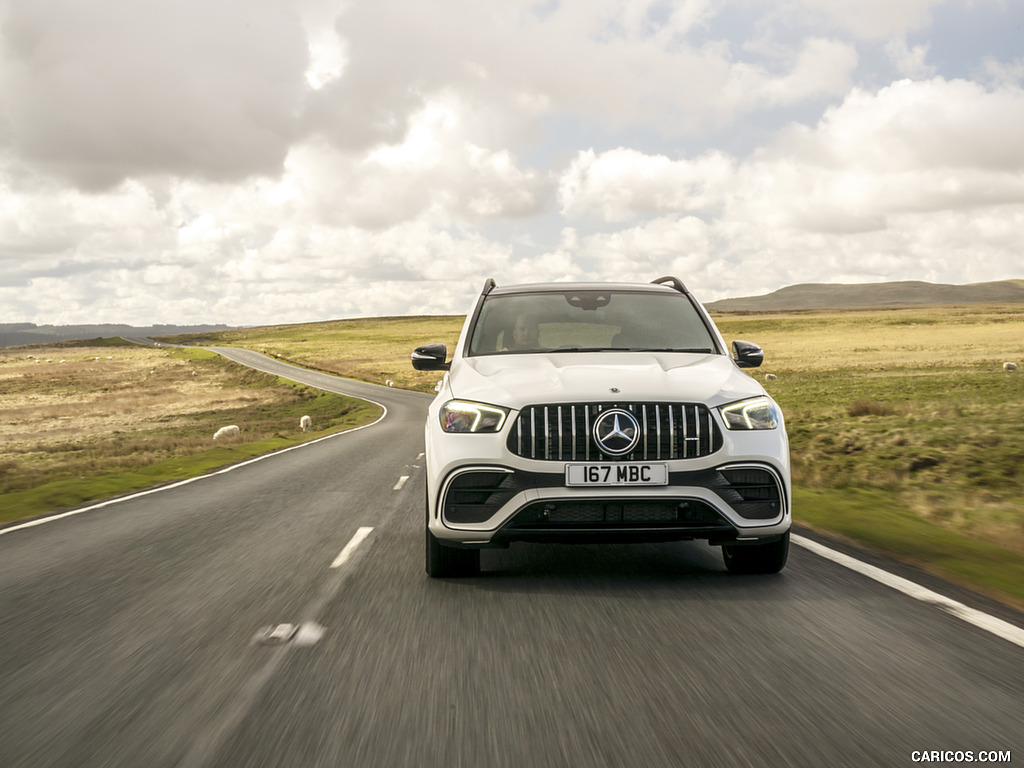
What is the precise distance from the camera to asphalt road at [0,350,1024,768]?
285 centimetres

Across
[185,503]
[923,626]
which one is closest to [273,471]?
[185,503]

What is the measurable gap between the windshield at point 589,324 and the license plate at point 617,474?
1.55 metres

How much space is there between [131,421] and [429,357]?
38704 millimetres

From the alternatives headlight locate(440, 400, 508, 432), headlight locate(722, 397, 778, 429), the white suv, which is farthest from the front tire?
headlight locate(440, 400, 508, 432)

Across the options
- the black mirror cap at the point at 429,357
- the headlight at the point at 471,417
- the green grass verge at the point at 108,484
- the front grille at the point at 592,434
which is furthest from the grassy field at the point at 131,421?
the front grille at the point at 592,434

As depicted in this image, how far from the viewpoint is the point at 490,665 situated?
12.1ft

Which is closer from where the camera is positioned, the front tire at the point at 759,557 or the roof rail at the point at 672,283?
the front tire at the point at 759,557

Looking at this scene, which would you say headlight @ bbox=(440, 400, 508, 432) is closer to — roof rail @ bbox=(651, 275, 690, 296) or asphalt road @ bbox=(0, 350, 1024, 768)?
asphalt road @ bbox=(0, 350, 1024, 768)

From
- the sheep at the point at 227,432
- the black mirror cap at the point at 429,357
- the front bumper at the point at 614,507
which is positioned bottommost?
the sheep at the point at 227,432

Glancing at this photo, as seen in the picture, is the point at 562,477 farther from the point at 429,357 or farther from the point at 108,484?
the point at 108,484

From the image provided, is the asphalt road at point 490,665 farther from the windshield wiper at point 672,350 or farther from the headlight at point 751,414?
the windshield wiper at point 672,350

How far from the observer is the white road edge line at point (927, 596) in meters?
4.06

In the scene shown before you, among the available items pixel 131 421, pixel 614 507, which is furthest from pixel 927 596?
pixel 131 421

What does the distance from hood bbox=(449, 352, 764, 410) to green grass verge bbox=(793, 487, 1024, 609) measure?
1.90m
